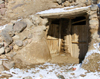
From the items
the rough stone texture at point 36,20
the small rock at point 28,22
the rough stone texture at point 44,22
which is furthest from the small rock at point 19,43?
the rough stone texture at point 44,22

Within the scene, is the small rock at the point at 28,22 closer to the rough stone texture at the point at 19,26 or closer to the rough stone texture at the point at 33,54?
the rough stone texture at the point at 19,26

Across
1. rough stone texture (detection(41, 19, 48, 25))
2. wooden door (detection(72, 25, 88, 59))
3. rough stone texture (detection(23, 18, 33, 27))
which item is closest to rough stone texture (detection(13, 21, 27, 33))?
rough stone texture (detection(23, 18, 33, 27))

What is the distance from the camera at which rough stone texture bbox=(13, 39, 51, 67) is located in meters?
4.01

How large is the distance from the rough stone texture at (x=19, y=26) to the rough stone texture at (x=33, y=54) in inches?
28.1

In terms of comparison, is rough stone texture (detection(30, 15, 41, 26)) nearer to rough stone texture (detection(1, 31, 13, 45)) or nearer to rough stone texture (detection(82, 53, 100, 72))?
rough stone texture (detection(1, 31, 13, 45))

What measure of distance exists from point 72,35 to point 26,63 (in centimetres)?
273

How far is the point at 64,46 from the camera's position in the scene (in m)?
5.94

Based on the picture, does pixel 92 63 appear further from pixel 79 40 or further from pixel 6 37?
pixel 6 37

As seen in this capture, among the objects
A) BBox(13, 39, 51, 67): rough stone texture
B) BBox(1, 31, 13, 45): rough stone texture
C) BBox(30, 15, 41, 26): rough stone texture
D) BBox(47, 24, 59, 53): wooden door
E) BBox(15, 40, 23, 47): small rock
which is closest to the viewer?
BBox(13, 39, 51, 67): rough stone texture

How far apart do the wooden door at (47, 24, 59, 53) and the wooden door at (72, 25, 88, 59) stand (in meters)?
0.90

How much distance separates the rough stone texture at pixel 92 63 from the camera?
3.19 meters

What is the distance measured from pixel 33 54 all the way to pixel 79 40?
91.7 inches

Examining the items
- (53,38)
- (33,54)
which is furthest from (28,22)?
(53,38)

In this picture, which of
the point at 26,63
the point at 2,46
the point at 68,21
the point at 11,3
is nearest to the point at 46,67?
the point at 26,63
